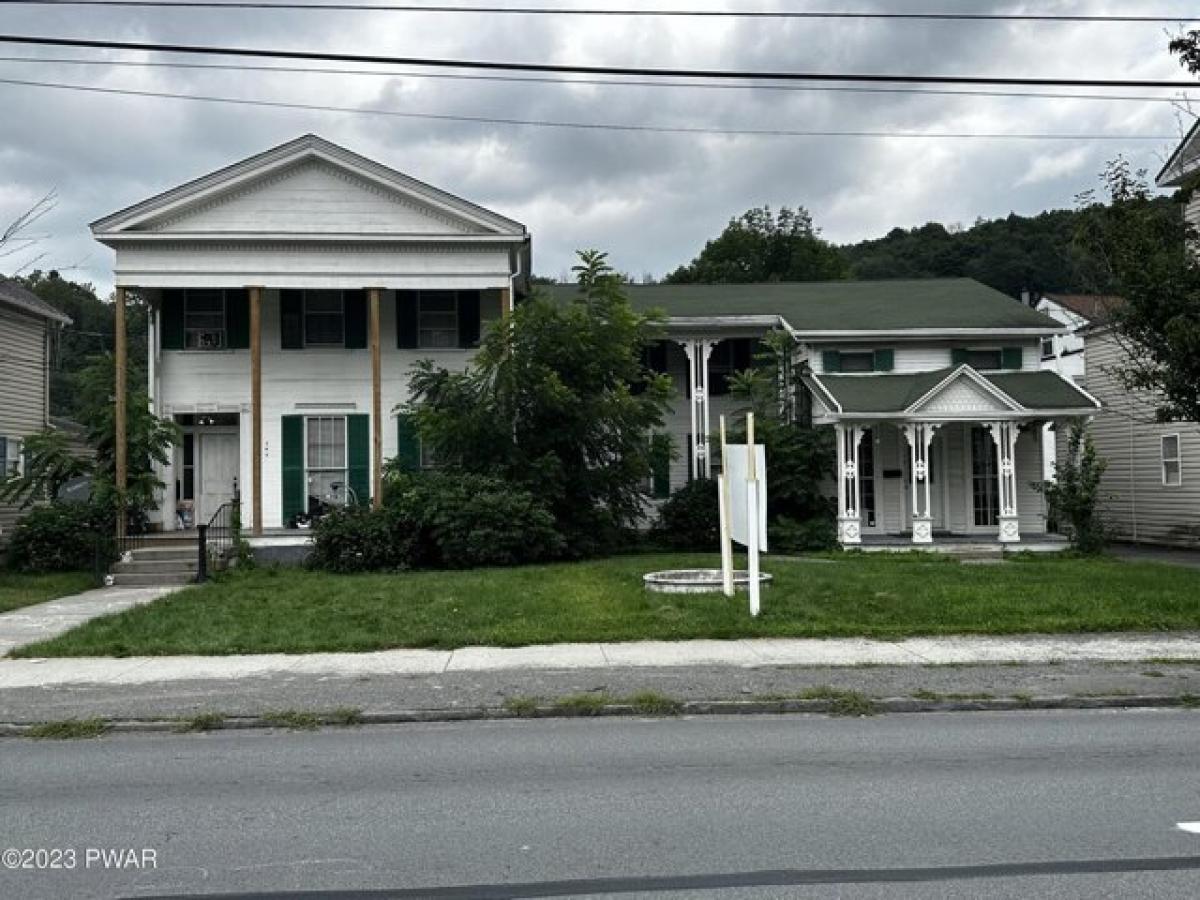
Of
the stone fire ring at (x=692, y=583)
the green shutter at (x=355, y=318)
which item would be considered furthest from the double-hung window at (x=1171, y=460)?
the green shutter at (x=355, y=318)

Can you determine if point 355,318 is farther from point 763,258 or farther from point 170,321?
point 763,258

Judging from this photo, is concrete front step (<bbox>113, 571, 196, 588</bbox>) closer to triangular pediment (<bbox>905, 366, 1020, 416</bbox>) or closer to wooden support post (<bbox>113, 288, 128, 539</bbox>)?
wooden support post (<bbox>113, 288, 128, 539</bbox>)

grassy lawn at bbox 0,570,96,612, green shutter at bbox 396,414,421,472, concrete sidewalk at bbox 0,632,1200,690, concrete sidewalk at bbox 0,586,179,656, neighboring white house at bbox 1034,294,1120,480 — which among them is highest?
neighboring white house at bbox 1034,294,1120,480

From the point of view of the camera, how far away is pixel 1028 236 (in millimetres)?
68938

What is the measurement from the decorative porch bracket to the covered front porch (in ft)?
7.85

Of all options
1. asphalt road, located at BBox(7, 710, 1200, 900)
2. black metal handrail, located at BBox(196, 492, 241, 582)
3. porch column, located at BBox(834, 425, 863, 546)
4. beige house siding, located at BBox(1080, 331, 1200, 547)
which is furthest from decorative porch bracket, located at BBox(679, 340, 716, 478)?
asphalt road, located at BBox(7, 710, 1200, 900)

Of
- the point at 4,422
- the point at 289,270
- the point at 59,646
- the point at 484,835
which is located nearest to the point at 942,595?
the point at 484,835

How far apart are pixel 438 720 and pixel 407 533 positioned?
10.7 meters

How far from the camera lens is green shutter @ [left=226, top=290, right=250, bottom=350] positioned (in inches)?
888

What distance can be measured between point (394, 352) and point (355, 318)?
1.11m

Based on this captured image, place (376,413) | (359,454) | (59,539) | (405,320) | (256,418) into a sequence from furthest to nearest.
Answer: (405,320), (359,454), (376,413), (256,418), (59,539)

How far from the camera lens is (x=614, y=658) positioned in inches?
427

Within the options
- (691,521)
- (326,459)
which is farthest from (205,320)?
(691,521)

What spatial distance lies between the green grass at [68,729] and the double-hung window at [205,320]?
15.3 metres
